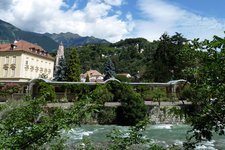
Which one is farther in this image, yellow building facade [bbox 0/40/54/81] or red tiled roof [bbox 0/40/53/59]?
red tiled roof [bbox 0/40/53/59]

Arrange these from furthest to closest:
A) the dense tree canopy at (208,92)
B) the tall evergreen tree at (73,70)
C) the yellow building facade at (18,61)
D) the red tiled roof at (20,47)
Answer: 1. the red tiled roof at (20,47)
2. the yellow building facade at (18,61)
3. the tall evergreen tree at (73,70)
4. the dense tree canopy at (208,92)

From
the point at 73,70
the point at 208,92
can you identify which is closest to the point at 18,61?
the point at 73,70

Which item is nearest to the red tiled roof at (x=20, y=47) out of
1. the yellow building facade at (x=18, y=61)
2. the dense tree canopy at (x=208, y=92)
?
the yellow building facade at (x=18, y=61)

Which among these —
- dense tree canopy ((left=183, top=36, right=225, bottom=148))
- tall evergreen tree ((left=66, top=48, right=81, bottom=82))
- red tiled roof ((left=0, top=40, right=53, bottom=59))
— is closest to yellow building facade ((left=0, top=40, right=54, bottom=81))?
red tiled roof ((left=0, top=40, right=53, bottom=59))

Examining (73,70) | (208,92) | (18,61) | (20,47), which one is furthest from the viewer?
(20,47)

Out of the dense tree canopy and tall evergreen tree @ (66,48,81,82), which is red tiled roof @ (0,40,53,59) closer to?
tall evergreen tree @ (66,48,81,82)

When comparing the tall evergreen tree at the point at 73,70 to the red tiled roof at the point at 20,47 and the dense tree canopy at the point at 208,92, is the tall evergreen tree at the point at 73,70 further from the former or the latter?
the dense tree canopy at the point at 208,92

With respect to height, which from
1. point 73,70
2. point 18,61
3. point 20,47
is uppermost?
point 20,47

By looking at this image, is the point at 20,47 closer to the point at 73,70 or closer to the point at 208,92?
the point at 73,70

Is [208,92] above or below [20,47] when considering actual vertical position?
below

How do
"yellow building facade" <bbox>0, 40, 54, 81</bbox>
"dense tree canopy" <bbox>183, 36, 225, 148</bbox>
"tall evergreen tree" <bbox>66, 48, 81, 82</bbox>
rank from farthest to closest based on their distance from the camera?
1. "yellow building facade" <bbox>0, 40, 54, 81</bbox>
2. "tall evergreen tree" <bbox>66, 48, 81, 82</bbox>
3. "dense tree canopy" <bbox>183, 36, 225, 148</bbox>

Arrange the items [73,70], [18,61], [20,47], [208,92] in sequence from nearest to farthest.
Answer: [208,92]
[73,70]
[18,61]
[20,47]

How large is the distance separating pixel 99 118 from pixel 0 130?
27711mm

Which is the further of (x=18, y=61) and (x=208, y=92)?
(x=18, y=61)
